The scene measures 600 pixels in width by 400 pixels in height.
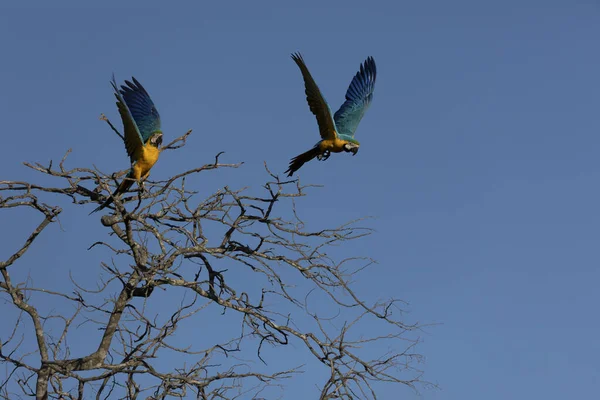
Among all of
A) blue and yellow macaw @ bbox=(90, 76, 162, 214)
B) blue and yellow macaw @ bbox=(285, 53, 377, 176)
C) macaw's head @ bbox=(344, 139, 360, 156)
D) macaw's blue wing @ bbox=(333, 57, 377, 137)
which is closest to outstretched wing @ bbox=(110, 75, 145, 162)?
blue and yellow macaw @ bbox=(90, 76, 162, 214)

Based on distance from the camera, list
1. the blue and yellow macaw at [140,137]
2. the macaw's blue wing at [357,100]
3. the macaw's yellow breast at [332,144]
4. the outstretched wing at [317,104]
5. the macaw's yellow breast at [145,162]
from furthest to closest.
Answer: the macaw's blue wing at [357,100] → the macaw's yellow breast at [332,144] → the outstretched wing at [317,104] → the macaw's yellow breast at [145,162] → the blue and yellow macaw at [140,137]

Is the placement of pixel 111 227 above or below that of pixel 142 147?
below

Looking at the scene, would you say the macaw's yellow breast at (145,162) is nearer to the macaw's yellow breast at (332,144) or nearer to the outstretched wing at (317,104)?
the outstretched wing at (317,104)

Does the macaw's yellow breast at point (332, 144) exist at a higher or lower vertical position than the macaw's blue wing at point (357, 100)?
lower

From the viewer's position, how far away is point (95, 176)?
16.7ft

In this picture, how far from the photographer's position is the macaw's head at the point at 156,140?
6623mm

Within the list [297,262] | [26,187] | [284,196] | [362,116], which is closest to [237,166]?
[284,196]

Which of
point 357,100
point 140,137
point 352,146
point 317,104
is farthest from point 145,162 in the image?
point 357,100

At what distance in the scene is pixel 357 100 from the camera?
30.5 feet

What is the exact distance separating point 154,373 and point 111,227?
1214 mm

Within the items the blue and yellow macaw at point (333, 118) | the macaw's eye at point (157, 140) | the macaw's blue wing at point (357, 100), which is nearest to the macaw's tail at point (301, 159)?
the blue and yellow macaw at point (333, 118)

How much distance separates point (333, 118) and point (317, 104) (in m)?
0.33

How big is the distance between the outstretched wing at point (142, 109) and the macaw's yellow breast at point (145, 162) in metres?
0.37

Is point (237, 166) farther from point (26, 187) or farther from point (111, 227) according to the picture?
point (26, 187)
